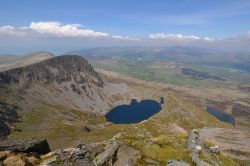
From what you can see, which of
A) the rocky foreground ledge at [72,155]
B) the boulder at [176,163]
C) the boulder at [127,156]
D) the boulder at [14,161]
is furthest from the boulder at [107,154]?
the boulder at [14,161]

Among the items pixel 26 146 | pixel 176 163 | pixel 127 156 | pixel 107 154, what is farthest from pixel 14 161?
pixel 176 163

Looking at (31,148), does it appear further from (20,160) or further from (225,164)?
(225,164)

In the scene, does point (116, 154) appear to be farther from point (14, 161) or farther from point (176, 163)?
point (14, 161)

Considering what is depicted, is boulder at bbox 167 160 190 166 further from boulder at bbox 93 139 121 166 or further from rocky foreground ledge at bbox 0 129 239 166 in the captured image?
boulder at bbox 93 139 121 166

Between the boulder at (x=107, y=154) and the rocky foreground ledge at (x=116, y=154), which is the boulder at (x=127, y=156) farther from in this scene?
the boulder at (x=107, y=154)

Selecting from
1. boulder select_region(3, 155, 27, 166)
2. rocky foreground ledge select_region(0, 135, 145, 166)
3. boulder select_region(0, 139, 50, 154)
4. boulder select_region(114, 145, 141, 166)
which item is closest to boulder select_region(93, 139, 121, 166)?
rocky foreground ledge select_region(0, 135, 145, 166)

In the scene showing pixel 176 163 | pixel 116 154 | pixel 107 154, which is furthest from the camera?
pixel 116 154
